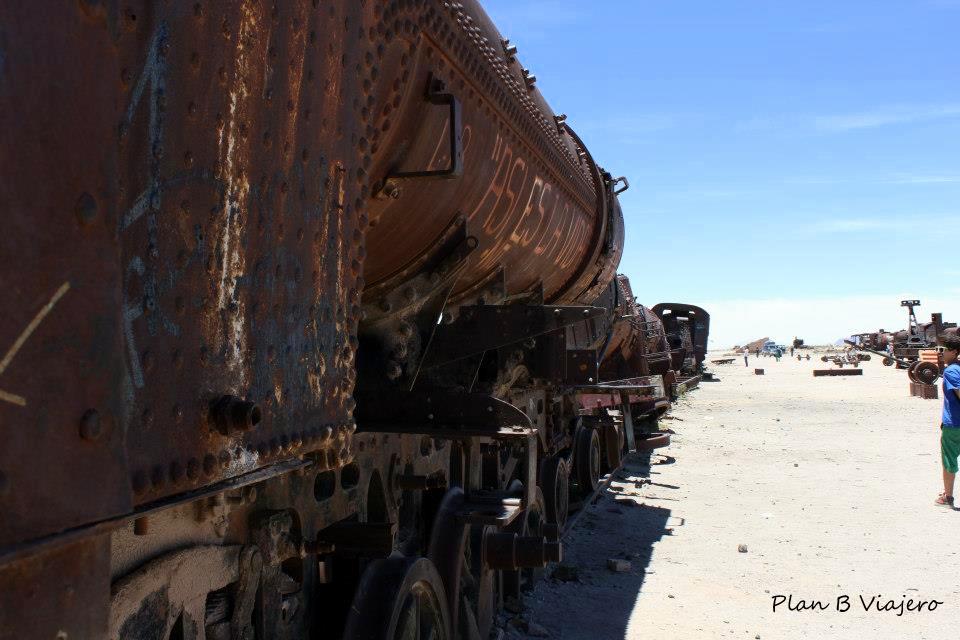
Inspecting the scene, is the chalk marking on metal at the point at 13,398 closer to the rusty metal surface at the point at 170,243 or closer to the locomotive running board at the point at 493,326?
the rusty metal surface at the point at 170,243

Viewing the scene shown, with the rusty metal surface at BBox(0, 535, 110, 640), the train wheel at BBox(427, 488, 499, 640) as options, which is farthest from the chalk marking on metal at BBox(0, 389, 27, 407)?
the train wheel at BBox(427, 488, 499, 640)

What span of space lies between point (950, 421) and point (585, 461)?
398cm

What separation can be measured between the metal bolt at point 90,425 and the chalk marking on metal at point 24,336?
10 centimetres

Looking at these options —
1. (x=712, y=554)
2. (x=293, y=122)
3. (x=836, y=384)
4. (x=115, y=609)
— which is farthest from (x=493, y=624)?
(x=836, y=384)

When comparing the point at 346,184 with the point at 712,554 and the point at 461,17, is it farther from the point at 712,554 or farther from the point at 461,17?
the point at 712,554

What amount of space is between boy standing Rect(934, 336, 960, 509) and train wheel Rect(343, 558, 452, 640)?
7255 mm

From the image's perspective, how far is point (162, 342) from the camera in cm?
129

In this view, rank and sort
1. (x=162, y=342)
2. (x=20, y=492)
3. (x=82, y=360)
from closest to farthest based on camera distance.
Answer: (x=20, y=492)
(x=82, y=360)
(x=162, y=342)

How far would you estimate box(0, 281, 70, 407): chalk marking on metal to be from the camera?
0.91 meters

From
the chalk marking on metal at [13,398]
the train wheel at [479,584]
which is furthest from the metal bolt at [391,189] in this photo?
the train wheel at [479,584]

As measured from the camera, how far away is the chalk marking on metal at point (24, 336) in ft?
2.97

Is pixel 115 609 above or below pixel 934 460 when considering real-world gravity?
above

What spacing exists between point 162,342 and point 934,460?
13.3m

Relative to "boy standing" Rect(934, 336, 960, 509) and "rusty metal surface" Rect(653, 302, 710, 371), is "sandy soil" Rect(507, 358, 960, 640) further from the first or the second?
"rusty metal surface" Rect(653, 302, 710, 371)
